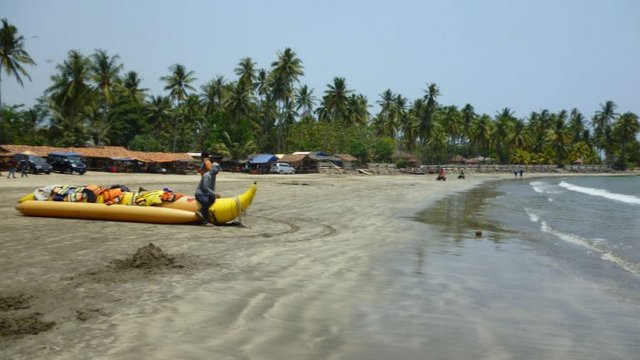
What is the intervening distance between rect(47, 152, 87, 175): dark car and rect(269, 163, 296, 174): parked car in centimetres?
2145

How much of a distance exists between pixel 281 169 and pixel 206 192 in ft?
153

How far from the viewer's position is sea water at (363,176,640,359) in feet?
15.5

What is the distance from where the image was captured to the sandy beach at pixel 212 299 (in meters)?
4.31

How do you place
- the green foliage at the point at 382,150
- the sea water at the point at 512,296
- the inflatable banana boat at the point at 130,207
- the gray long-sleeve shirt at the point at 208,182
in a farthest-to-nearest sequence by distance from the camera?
the green foliage at the point at 382,150, the inflatable banana boat at the point at 130,207, the gray long-sleeve shirt at the point at 208,182, the sea water at the point at 512,296

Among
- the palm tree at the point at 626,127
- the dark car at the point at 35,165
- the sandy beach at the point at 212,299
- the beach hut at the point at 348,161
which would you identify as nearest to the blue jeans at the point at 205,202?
the sandy beach at the point at 212,299

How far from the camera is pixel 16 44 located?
1777 inches

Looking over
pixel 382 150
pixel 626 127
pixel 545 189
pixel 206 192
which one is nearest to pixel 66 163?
pixel 206 192

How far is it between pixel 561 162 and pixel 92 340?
118 metres

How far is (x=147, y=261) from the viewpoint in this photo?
7.28 metres

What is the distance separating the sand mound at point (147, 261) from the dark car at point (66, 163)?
3759 centimetres

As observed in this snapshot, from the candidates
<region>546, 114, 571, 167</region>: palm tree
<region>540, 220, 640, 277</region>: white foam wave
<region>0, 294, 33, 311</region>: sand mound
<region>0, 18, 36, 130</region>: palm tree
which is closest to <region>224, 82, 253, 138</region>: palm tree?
<region>0, 18, 36, 130</region>: palm tree

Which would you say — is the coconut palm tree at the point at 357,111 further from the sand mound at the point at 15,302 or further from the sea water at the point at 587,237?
the sand mound at the point at 15,302

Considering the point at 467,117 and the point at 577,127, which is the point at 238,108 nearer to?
the point at 467,117

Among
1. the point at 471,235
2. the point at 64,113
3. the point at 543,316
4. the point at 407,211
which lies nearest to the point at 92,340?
the point at 543,316
